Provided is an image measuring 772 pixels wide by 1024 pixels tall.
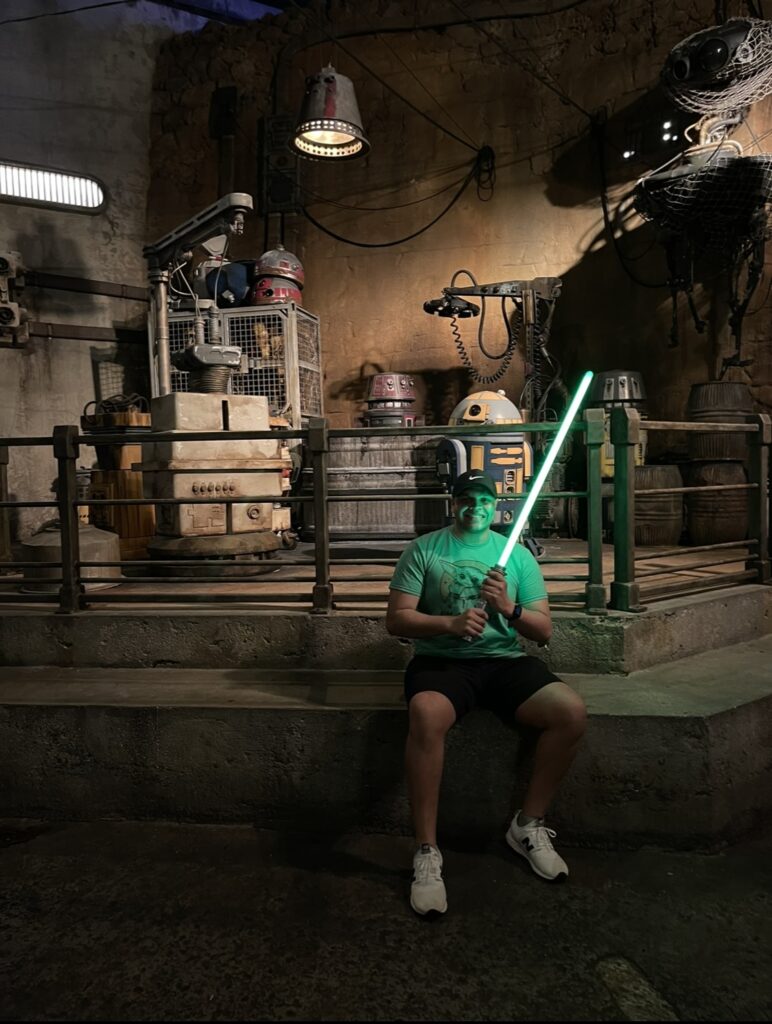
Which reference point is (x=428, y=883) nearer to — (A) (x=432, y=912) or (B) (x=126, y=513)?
(A) (x=432, y=912)

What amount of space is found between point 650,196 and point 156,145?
6.70 meters

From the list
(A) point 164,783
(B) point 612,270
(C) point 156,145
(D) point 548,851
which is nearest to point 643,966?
(D) point 548,851

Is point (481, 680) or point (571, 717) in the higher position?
point (481, 680)

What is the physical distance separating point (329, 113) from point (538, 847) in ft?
20.4

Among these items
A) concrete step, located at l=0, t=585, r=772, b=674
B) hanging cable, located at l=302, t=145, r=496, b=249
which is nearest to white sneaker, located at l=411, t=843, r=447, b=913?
concrete step, located at l=0, t=585, r=772, b=674

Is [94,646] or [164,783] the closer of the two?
[164,783]

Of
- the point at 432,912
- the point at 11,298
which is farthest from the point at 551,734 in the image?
the point at 11,298

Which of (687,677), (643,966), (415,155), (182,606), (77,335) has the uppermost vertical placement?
(415,155)

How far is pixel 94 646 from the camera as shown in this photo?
427 centimetres

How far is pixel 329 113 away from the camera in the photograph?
21.2 feet

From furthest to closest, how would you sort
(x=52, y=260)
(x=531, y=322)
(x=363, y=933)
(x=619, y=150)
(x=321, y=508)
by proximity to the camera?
(x=52, y=260)
(x=619, y=150)
(x=531, y=322)
(x=321, y=508)
(x=363, y=933)

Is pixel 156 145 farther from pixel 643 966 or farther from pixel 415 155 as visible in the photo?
pixel 643 966

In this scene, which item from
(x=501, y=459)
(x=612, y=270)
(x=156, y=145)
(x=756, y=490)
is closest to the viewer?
(x=756, y=490)

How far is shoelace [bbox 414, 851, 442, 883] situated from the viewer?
110 inches
